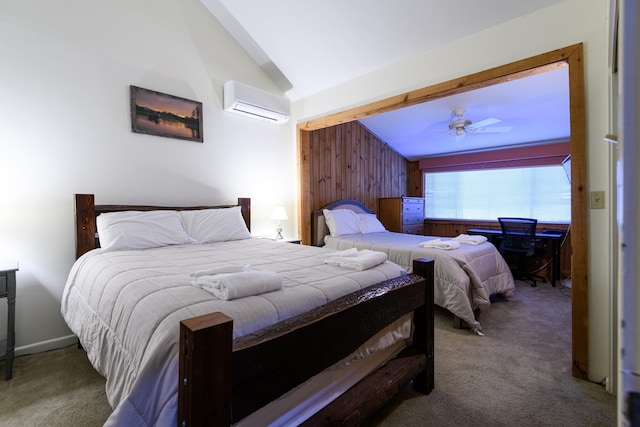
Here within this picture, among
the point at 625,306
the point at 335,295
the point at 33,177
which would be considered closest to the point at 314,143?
the point at 33,177

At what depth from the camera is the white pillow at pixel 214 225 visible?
9.36 ft

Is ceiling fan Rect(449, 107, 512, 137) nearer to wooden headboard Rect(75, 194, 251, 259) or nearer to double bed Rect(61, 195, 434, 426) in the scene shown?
double bed Rect(61, 195, 434, 426)

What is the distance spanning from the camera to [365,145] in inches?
207

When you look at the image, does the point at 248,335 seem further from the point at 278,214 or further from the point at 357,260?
the point at 278,214

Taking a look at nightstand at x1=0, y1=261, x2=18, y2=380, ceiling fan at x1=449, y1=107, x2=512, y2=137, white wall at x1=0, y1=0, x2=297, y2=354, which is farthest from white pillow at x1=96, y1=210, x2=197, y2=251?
ceiling fan at x1=449, y1=107, x2=512, y2=137

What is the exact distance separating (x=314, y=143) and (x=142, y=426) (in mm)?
3870

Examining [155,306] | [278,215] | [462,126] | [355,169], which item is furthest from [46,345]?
[462,126]

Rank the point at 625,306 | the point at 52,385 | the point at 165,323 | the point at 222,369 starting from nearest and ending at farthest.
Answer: the point at 625,306 < the point at 222,369 < the point at 165,323 < the point at 52,385

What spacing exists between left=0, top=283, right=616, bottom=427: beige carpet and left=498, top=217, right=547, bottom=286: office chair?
64.2 inches

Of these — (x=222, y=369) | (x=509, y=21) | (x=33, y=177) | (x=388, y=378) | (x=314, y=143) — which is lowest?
(x=388, y=378)

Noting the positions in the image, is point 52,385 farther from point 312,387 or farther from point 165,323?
point 312,387

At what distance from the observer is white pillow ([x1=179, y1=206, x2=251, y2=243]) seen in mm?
2852

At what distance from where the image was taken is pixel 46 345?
2.36 metres

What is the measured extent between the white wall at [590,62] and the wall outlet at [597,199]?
0.10ft
